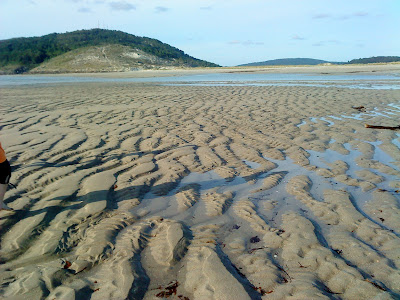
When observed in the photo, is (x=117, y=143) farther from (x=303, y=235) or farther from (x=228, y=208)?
(x=303, y=235)

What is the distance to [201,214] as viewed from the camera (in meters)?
3.46

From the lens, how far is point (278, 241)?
288 cm

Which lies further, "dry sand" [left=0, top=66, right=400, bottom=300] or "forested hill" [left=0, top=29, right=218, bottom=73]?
"forested hill" [left=0, top=29, right=218, bottom=73]

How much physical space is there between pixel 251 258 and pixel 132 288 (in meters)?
0.99

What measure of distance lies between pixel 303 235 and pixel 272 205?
0.72 metres

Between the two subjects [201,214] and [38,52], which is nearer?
[201,214]

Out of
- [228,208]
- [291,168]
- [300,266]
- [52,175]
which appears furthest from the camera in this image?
[291,168]

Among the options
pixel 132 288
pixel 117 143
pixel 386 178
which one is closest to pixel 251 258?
pixel 132 288

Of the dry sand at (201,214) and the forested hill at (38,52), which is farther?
the forested hill at (38,52)

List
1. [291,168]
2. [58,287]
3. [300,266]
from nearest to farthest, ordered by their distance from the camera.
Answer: [58,287] → [300,266] → [291,168]

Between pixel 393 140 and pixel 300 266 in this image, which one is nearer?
pixel 300 266

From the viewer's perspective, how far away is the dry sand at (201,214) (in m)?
2.30

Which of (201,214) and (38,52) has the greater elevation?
(38,52)

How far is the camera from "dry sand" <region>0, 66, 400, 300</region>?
7.56 feet
